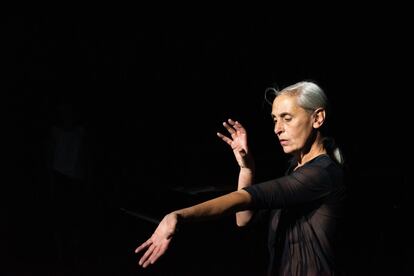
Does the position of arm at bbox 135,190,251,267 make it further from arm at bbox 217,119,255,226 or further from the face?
arm at bbox 217,119,255,226

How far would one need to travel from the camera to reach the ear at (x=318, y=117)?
5.92 feet

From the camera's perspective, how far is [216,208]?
1.43 meters

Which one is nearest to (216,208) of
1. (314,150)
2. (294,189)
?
(294,189)

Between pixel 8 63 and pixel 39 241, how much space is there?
5.01 feet

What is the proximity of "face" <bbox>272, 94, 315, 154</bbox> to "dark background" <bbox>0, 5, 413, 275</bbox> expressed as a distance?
2.46 meters

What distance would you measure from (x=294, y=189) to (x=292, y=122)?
0.28 meters

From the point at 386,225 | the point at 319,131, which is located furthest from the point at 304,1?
the point at 319,131

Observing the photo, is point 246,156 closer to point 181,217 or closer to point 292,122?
point 292,122

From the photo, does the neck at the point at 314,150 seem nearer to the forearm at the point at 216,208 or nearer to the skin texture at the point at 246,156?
the skin texture at the point at 246,156

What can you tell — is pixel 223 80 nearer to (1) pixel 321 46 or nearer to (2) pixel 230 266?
(1) pixel 321 46

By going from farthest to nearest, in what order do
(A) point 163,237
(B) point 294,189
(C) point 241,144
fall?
1. (C) point 241,144
2. (B) point 294,189
3. (A) point 163,237

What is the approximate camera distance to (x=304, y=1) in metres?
4.51

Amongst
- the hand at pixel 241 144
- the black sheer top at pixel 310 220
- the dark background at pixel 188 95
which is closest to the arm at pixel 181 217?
the black sheer top at pixel 310 220

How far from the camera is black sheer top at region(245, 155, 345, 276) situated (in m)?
1.62
